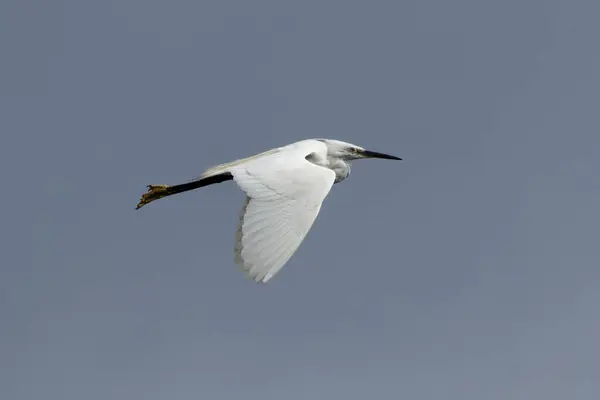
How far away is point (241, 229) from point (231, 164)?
349 cm

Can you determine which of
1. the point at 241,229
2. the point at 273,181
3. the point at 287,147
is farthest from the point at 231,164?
the point at 241,229

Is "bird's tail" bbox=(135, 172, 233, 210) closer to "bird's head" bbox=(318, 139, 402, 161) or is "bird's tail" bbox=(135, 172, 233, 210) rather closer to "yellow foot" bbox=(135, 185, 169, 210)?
"yellow foot" bbox=(135, 185, 169, 210)

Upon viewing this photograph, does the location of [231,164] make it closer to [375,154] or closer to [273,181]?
[273,181]

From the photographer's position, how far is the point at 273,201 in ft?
45.5

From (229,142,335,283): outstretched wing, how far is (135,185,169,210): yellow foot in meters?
3.34

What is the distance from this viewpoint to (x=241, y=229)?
13383 mm

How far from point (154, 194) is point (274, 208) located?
18.7 ft

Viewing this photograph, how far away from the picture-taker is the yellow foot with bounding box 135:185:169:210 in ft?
61.8

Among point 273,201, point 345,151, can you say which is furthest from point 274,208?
point 345,151

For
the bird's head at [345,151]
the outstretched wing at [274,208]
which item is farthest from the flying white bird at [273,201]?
the bird's head at [345,151]

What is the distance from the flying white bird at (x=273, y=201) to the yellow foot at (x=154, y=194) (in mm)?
1483

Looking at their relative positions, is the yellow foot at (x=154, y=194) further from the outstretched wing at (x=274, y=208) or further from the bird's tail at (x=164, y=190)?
the outstretched wing at (x=274, y=208)

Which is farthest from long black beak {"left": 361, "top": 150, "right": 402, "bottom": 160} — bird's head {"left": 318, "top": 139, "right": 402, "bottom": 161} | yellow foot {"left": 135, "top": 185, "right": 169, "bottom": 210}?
yellow foot {"left": 135, "top": 185, "right": 169, "bottom": 210}

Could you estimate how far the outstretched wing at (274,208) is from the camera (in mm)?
12703
